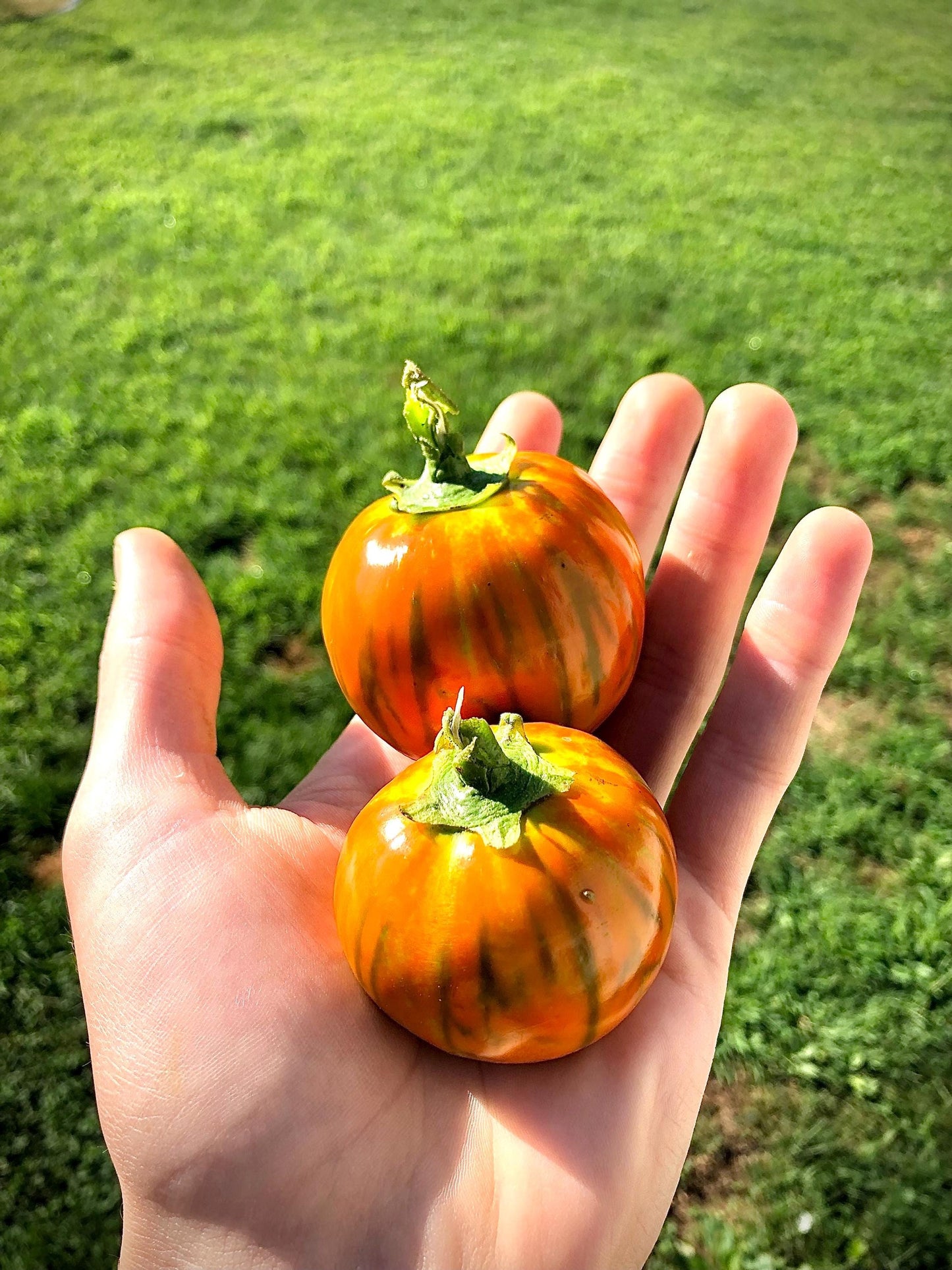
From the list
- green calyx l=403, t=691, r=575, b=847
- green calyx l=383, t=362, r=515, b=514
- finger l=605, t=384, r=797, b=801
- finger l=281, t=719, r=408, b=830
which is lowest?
finger l=281, t=719, r=408, b=830

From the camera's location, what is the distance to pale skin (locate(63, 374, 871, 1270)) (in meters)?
1.83

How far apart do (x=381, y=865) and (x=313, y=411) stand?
3773 millimetres

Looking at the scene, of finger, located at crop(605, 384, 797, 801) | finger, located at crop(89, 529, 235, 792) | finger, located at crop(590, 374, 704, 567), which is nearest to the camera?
finger, located at crop(89, 529, 235, 792)

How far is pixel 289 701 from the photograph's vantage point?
13.3 ft

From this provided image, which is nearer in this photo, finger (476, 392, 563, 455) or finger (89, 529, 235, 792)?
finger (89, 529, 235, 792)

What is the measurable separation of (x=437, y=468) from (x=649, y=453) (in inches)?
50.7

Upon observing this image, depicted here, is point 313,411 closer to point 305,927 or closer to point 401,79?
point 305,927

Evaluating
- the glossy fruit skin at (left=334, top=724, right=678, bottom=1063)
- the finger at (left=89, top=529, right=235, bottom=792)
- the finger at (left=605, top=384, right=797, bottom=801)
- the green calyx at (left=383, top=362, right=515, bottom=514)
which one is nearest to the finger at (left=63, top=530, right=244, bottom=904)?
the finger at (left=89, top=529, right=235, bottom=792)

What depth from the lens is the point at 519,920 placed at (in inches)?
67.0

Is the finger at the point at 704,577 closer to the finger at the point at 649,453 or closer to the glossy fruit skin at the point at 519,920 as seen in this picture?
the finger at the point at 649,453

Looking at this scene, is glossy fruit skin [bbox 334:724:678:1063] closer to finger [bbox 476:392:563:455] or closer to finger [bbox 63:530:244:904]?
finger [bbox 63:530:244:904]

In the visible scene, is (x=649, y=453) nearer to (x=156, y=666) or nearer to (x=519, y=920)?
(x=156, y=666)

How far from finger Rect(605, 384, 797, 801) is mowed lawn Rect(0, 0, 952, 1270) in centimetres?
100

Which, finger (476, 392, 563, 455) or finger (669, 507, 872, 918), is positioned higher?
finger (476, 392, 563, 455)
